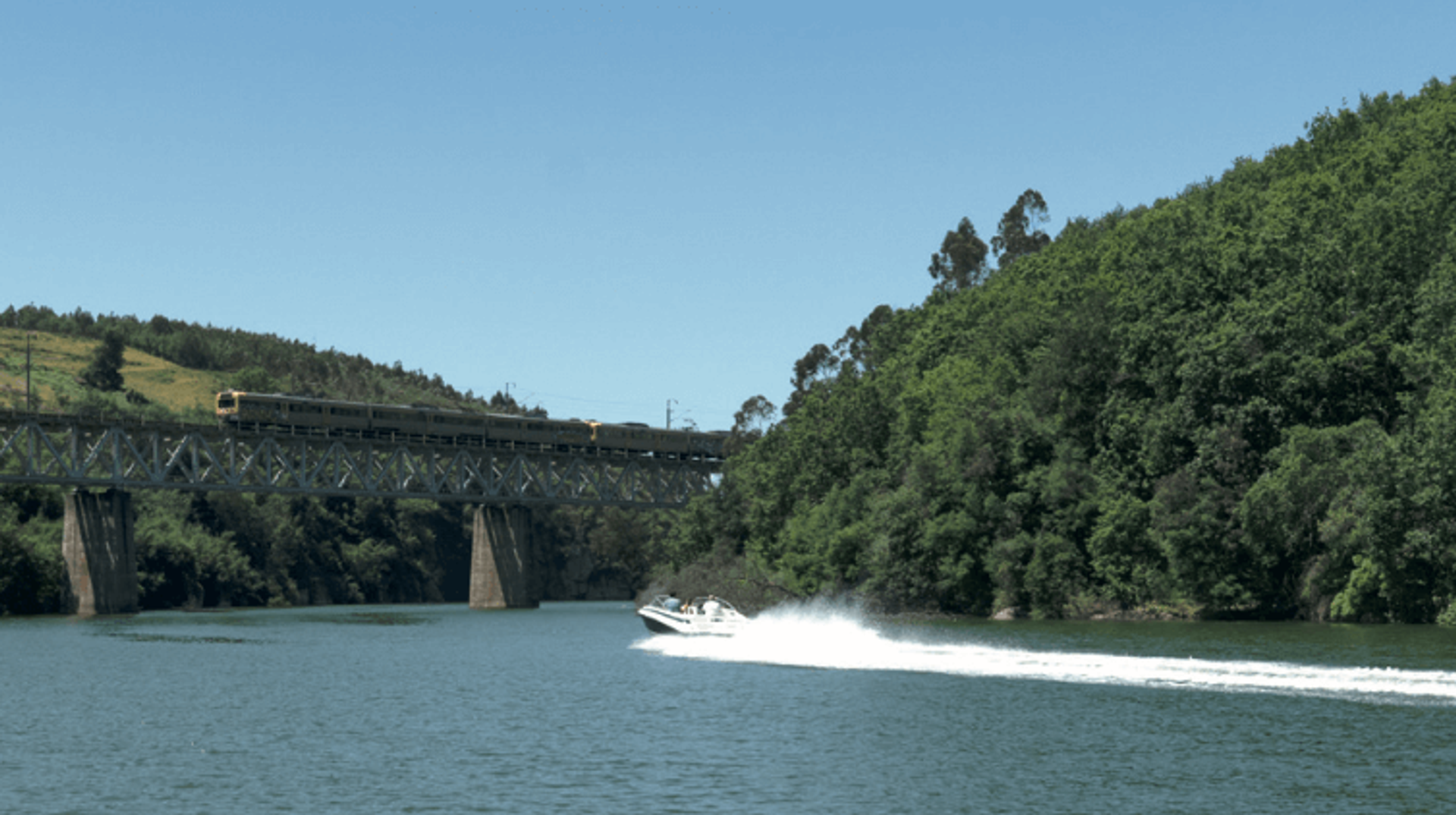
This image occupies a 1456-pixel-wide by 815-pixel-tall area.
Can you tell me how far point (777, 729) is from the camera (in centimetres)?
3894

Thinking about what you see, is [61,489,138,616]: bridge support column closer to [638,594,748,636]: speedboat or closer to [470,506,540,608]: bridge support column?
[470,506,540,608]: bridge support column

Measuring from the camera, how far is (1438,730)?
34.4 meters

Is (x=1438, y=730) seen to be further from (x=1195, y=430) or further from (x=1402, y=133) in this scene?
(x=1402, y=133)

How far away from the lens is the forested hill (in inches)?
2822

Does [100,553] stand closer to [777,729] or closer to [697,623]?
[697,623]

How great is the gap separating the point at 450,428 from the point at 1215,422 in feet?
306

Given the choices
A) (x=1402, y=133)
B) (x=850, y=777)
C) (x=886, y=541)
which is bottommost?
(x=850, y=777)

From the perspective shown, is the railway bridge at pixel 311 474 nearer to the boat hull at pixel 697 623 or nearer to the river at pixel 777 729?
the river at pixel 777 729

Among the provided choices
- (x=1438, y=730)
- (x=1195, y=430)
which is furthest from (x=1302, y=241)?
(x=1438, y=730)

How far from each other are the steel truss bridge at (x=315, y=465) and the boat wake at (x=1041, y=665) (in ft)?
244

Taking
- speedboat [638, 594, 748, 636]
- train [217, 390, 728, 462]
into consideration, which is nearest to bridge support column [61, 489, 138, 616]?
train [217, 390, 728, 462]

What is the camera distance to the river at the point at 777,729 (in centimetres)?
2903

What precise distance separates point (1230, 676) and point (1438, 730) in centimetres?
1083

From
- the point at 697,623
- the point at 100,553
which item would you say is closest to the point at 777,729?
the point at 697,623
